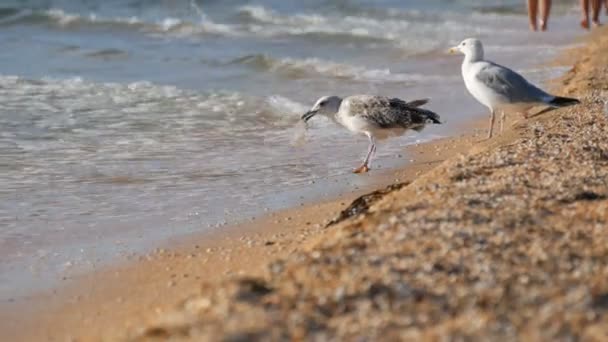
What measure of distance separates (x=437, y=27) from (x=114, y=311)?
12.9m

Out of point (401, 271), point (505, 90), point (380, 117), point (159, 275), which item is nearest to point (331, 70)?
point (380, 117)

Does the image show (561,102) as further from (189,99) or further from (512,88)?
(189,99)

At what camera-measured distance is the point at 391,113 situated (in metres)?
8.36

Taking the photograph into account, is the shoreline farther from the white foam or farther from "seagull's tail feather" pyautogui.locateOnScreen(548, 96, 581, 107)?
the white foam

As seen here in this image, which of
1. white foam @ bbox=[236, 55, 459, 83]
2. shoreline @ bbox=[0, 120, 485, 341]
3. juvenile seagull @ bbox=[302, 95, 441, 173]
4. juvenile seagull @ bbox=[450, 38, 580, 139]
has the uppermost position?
juvenile seagull @ bbox=[450, 38, 580, 139]

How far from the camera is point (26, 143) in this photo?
935cm

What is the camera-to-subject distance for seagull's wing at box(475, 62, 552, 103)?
8.25m

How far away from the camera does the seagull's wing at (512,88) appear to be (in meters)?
8.25

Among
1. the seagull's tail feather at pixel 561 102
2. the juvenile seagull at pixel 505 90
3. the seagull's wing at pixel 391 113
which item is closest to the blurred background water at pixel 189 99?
the seagull's wing at pixel 391 113

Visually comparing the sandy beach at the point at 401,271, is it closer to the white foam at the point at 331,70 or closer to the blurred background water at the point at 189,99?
the blurred background water at the point at 189,99

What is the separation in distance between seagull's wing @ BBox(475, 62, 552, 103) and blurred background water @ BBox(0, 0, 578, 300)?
920 mm

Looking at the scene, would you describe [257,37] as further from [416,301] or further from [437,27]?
[416,301]

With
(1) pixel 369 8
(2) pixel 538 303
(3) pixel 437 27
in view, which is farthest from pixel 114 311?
(1) pixel 369 8

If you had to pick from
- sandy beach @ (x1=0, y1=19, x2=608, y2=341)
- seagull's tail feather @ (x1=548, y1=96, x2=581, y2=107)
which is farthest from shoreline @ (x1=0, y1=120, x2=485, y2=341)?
seagull's tail feather @ (x1=548, y1=96, x2=581, y2=107)
